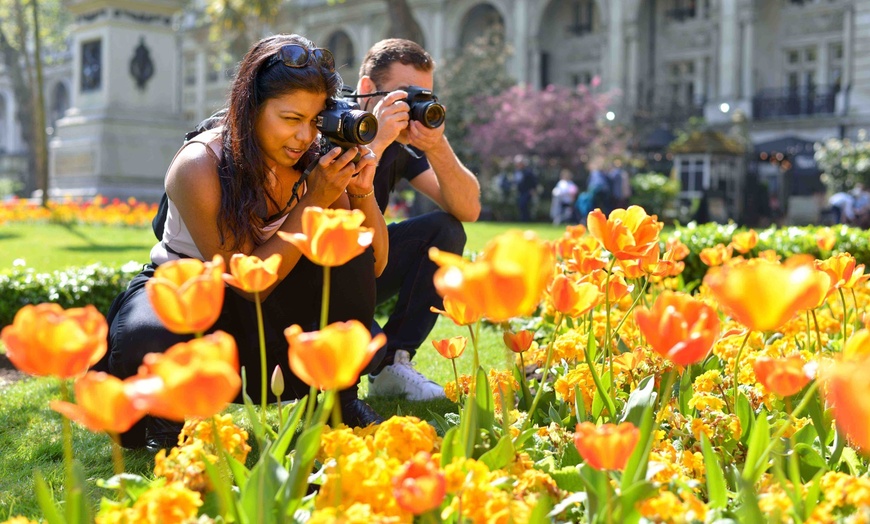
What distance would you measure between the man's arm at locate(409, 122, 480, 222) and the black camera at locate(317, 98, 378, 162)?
3.55 feet

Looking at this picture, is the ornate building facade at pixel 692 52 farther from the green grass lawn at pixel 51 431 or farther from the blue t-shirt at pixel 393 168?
the blue t-shirt at pixel 393 168

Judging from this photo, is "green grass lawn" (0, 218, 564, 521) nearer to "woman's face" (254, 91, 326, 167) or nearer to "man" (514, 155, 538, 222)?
"woman's face" (254, 91, 326, 167)

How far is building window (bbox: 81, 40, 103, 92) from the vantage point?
17.4 meters

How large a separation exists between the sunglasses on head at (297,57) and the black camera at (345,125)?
122 millimetres

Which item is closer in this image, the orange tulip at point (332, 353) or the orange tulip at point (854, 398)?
the orange tulip at point (854, 398)

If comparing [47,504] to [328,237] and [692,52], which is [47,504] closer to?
[328,237]

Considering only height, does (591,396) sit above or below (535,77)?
below

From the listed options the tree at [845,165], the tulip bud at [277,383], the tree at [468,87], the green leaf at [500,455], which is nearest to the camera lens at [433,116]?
the tulip bud at [277,383]

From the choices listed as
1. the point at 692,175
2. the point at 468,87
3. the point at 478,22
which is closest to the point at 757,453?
the point at 692,175

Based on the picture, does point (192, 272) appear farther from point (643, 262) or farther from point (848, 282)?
point (848, 282)

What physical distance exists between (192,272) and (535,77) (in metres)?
36.8

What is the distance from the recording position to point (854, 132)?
2941 cm

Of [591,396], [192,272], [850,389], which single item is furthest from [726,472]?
[192,272]

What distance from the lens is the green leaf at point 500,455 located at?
1.84m
